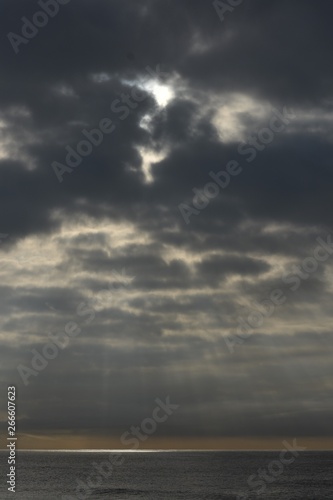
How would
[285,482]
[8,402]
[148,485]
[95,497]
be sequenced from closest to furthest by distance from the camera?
[8,402] < [95,497] < [148,485] < [285,482]

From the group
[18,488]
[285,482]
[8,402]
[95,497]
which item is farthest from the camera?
[285,482]

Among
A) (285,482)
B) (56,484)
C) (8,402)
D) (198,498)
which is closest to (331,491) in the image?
(285,482)

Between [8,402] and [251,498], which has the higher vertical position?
[8,402]

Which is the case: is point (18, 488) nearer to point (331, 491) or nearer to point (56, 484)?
point (56, 484)

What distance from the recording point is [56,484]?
138 meters

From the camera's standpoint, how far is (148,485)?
136250 millimetres

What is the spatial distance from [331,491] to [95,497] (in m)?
50.5

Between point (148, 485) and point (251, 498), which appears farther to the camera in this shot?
point (148, 485)

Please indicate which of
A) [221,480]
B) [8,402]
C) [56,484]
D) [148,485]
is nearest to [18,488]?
[56,484]

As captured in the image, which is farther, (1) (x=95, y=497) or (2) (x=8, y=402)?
(1) (x=95, y=497)

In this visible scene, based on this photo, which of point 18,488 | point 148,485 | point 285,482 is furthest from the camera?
point 285,482

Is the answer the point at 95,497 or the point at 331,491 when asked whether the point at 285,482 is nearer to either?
the point at 331,491

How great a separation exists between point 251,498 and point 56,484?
4862cm

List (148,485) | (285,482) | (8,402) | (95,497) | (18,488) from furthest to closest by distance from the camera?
(285,482)
(148,485)
(18,488)
(95,497)
(8,402)
